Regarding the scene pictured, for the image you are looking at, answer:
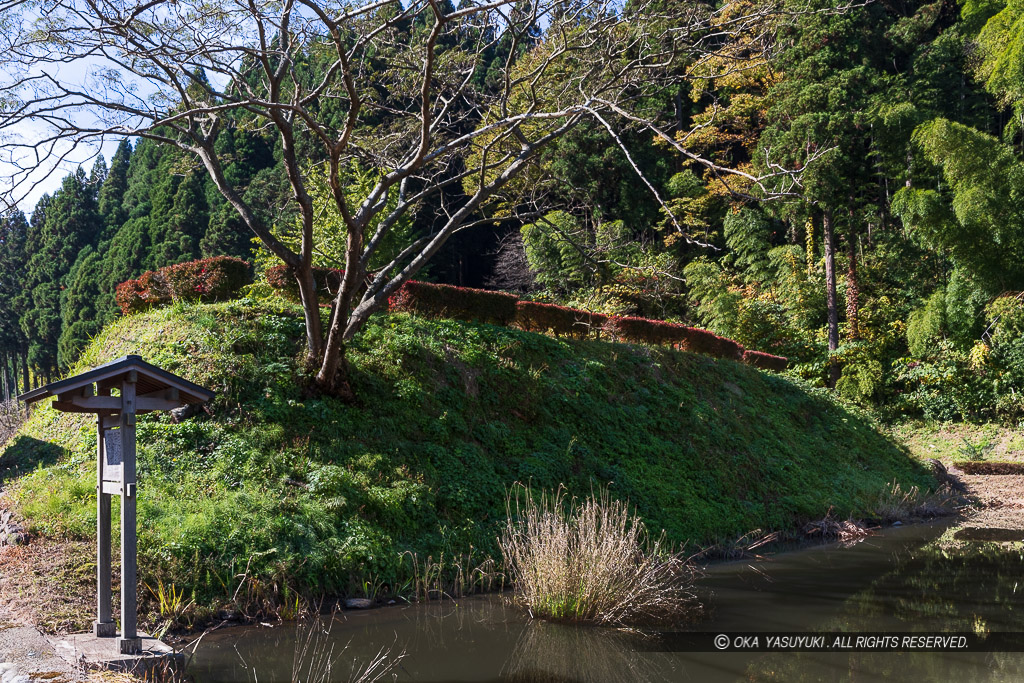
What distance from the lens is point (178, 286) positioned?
12.3m

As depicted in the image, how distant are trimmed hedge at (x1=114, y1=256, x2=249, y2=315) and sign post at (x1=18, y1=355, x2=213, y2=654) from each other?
6.75 m

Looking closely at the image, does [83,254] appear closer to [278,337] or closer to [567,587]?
[278,337]

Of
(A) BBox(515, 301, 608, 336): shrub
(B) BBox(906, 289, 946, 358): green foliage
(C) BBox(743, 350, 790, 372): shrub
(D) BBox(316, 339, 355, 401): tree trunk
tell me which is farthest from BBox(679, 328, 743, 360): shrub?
(D) BBox(316, 339, 355, 401): tree trunk

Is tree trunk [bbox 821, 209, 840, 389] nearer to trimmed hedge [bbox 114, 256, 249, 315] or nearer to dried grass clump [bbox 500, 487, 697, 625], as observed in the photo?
trimmed hedge [bbox 114, 256, 249, 315]

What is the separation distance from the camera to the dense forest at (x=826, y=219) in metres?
20.5

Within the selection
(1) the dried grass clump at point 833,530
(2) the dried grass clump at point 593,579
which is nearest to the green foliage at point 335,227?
(1) the dried grass clump at point 833,530

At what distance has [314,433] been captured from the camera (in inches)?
372

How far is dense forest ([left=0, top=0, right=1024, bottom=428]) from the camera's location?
806 inches

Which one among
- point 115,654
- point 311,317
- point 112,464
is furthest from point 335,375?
point 115,654

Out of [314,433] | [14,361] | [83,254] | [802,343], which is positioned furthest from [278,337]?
[14,361]

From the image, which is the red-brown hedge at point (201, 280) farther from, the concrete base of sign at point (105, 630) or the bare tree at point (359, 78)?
the concrete base of sign at point (105, 630)

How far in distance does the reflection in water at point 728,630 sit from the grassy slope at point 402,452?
3.16ft

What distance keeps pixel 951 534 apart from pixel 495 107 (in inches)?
384

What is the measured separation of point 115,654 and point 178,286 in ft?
26.6
